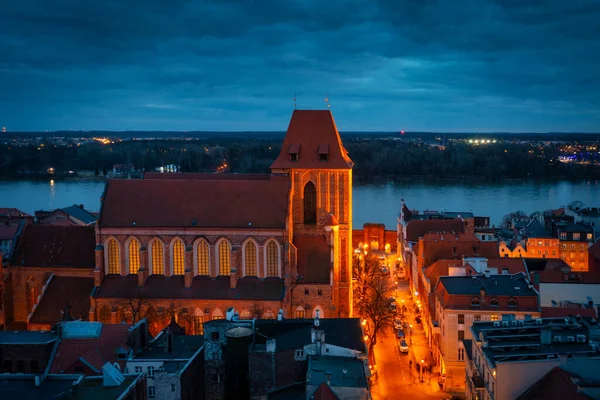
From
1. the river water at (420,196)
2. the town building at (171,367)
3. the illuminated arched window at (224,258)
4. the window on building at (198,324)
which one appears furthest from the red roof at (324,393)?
the river water at (420,196)

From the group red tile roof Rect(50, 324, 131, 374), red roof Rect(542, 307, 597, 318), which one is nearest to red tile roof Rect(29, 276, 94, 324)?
red tile roof Rect(50, 324, 131, 374)

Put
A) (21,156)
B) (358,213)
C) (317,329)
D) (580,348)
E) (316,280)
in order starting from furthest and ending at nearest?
(21,156) → (358,213) → (316,280) → (317,329) → (580,348)

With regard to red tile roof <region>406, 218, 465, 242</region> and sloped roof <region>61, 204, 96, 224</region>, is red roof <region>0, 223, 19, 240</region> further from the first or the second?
red tile roof <region>406, 218, 465, 242</region>

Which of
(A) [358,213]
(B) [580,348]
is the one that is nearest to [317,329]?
(B) [580,348]

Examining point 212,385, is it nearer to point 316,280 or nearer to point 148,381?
point 148,381

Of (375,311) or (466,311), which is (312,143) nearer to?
(375,311)

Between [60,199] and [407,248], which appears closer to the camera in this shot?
[407,248]

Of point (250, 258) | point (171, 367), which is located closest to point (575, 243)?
point (250, 258)

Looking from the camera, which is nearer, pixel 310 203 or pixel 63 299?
pixel 63 299
